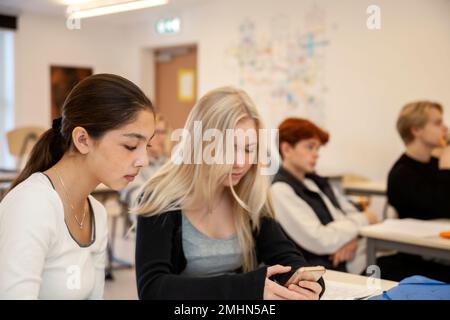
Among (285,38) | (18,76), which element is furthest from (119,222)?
(285,38)

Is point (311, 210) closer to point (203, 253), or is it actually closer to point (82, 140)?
point (203, 253)


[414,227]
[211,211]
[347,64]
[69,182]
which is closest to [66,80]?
[211,211]

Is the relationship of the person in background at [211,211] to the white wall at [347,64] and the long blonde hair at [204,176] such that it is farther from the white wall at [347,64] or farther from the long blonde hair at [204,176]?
the white wall at [347,64]

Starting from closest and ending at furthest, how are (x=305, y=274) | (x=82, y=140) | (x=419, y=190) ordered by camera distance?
(x=82, y=140) → (x=305, y=274) → (x=419, y=190)

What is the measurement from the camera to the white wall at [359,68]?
3.12 m

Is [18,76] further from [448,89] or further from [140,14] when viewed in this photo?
[448,89]

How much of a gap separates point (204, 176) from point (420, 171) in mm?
1593

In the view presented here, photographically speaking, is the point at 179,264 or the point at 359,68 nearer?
the point at 179,264

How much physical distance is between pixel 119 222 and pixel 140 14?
393 centimetres

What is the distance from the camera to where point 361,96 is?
4043 mm

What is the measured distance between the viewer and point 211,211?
1386 millimetres

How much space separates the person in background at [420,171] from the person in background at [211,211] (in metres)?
1.24

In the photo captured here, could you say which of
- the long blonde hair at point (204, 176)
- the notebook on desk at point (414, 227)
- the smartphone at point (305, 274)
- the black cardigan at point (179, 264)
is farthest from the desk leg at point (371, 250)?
the smartphone at point (305, 274)

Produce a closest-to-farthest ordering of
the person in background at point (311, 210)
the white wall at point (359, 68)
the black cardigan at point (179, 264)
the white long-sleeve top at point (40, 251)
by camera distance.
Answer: the white long-sleeve top at point (40, 251) → the black cardigan at point (179, 264) → the person in background at point (311, 210) → the white wall at point (359, 68)
